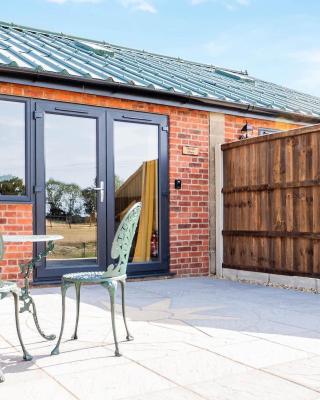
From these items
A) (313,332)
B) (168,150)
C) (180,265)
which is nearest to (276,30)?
(168,150)

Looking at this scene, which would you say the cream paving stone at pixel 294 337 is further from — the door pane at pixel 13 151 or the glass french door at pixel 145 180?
the door pane at pixel 13 151

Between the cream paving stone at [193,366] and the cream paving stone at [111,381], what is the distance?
0.26 ft

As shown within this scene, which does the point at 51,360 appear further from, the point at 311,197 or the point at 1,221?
the point at 311,197

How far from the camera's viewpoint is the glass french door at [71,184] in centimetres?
617

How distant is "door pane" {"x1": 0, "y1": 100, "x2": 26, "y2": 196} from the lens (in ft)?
20.0

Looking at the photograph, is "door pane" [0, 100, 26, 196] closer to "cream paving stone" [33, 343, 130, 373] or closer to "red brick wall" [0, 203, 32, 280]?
"red brick wall" [0, 203, 32, 280]

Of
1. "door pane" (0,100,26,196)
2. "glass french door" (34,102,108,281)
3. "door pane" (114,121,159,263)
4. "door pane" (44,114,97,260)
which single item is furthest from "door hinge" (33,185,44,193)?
"door pane" (114,121,159,263)

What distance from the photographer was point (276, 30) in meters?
11.8

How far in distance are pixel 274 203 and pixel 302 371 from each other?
370 cm

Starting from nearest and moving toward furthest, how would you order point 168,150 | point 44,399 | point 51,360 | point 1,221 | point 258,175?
point 44,399, point 51,360, point 1,221, point 258,175, point 168,150

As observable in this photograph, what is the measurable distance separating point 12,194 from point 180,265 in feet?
8.13

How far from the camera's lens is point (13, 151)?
20.5 ft

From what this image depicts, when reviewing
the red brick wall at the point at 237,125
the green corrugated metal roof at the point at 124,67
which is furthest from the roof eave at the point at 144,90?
the red brick wall at the point at 237,125

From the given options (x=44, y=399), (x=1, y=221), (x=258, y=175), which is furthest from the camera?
(x=258, y=175)
